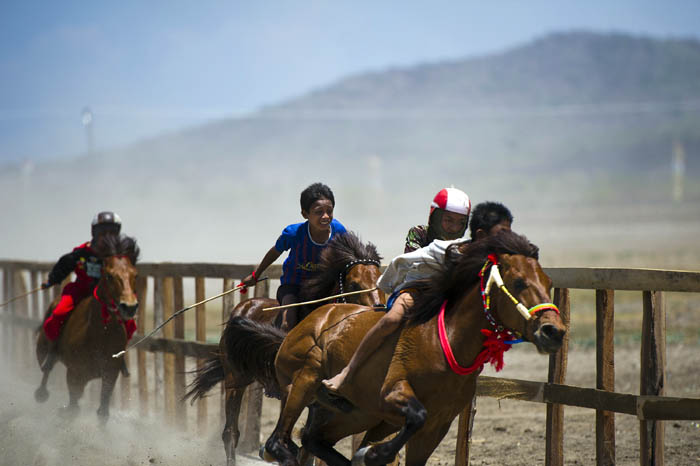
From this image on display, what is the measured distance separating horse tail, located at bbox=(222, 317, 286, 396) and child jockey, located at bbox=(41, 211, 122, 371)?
3549 mm

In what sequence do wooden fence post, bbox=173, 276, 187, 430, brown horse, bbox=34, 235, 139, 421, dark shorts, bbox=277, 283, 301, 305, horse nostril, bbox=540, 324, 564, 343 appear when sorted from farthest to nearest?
wooden fence post, bbox=173, 276, 187, 430
brown horse, bbox=34, 235, 139, 421
dark shorts, bbox=277, 283, 301, 305
horse nostril, bbox=540, 324, 564, 343

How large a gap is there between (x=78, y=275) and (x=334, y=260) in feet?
15.7

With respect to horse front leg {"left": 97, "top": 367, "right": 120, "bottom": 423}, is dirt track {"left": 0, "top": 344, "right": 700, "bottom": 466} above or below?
below

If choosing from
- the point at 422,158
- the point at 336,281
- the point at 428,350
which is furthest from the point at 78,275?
the point at 422,158

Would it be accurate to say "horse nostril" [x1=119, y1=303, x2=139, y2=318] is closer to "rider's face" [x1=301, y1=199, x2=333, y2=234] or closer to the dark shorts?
the dark shorts

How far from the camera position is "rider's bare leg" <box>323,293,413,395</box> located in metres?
5.11

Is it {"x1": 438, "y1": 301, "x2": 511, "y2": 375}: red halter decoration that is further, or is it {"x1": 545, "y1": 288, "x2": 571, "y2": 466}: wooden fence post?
{"x1": 545, "y1": 288, "x2": 571, "y2": 466}: wooden fence post

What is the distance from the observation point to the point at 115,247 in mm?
8875

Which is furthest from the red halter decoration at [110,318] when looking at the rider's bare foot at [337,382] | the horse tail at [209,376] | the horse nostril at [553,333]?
the horse nostril at [553,333]

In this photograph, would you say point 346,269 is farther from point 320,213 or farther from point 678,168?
point 678,168

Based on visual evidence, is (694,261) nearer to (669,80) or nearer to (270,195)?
(270,195)

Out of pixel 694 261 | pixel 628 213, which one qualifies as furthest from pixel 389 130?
pixel 694 261

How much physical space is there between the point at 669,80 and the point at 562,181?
9253cm

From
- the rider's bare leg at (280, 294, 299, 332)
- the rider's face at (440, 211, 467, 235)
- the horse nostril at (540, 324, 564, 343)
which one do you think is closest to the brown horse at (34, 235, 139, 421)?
the rider's bare leg at (280, 294, 299, 332)
